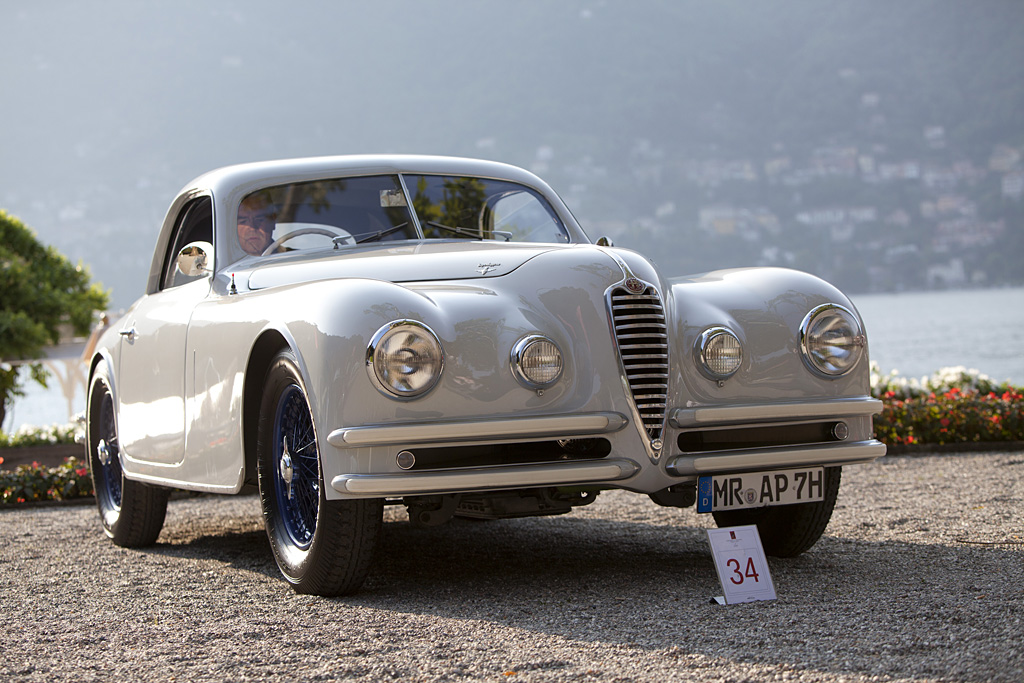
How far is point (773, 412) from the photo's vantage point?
169 inches

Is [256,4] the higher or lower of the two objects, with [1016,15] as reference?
higher

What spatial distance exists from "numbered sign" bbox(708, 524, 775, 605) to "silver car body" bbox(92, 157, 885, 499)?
0.26 meters

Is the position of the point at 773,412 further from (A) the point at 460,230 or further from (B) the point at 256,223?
(B) the point at 256,223

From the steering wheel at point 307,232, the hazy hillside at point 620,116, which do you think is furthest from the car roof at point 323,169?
the hazy hillside at point 620,116

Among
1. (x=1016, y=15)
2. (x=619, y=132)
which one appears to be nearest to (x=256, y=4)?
(x=619, y=132)

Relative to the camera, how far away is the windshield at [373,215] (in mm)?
5340

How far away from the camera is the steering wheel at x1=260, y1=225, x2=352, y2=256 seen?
17.5 ft

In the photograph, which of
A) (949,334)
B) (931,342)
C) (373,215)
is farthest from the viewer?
(949,334)

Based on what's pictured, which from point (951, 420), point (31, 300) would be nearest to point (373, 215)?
point (951, 420)

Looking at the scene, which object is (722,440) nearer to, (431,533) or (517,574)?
(517,574)

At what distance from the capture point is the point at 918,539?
5324 mm

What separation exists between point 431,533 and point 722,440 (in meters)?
2.53

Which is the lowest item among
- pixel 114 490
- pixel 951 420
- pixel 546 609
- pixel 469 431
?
pixel 951 420

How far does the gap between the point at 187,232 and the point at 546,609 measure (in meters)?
3.32
